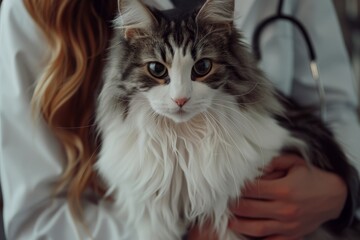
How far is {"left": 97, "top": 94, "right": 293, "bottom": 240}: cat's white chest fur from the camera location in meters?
0.90

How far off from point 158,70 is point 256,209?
0.35 meters

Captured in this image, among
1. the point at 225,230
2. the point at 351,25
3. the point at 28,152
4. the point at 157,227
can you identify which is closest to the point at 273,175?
the point at 225,230

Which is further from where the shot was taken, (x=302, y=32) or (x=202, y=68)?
(x=302, y=32)

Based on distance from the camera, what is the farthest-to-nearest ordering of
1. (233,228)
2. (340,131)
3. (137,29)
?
(340,131) < (233,228) < (137,29)

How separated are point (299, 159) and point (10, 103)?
0.60 metres

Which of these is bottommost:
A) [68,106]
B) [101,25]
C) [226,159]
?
[226,159]

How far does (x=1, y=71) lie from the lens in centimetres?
102

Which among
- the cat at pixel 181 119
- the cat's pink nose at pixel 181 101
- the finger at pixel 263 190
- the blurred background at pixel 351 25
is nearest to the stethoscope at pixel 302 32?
the cat at pixel 181 119

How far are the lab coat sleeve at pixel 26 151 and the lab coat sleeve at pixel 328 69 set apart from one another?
59 centimetres

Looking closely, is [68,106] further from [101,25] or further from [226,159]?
[226,159]

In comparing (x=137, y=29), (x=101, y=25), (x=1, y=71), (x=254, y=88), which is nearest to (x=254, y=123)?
(x=254, y=88)

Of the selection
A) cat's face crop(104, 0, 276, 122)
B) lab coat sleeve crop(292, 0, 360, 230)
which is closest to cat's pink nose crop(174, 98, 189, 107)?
cat's face crop(104, 0, 276, 122)

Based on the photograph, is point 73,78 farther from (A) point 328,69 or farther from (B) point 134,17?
(A) point 328,69

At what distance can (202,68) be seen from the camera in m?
0.83
